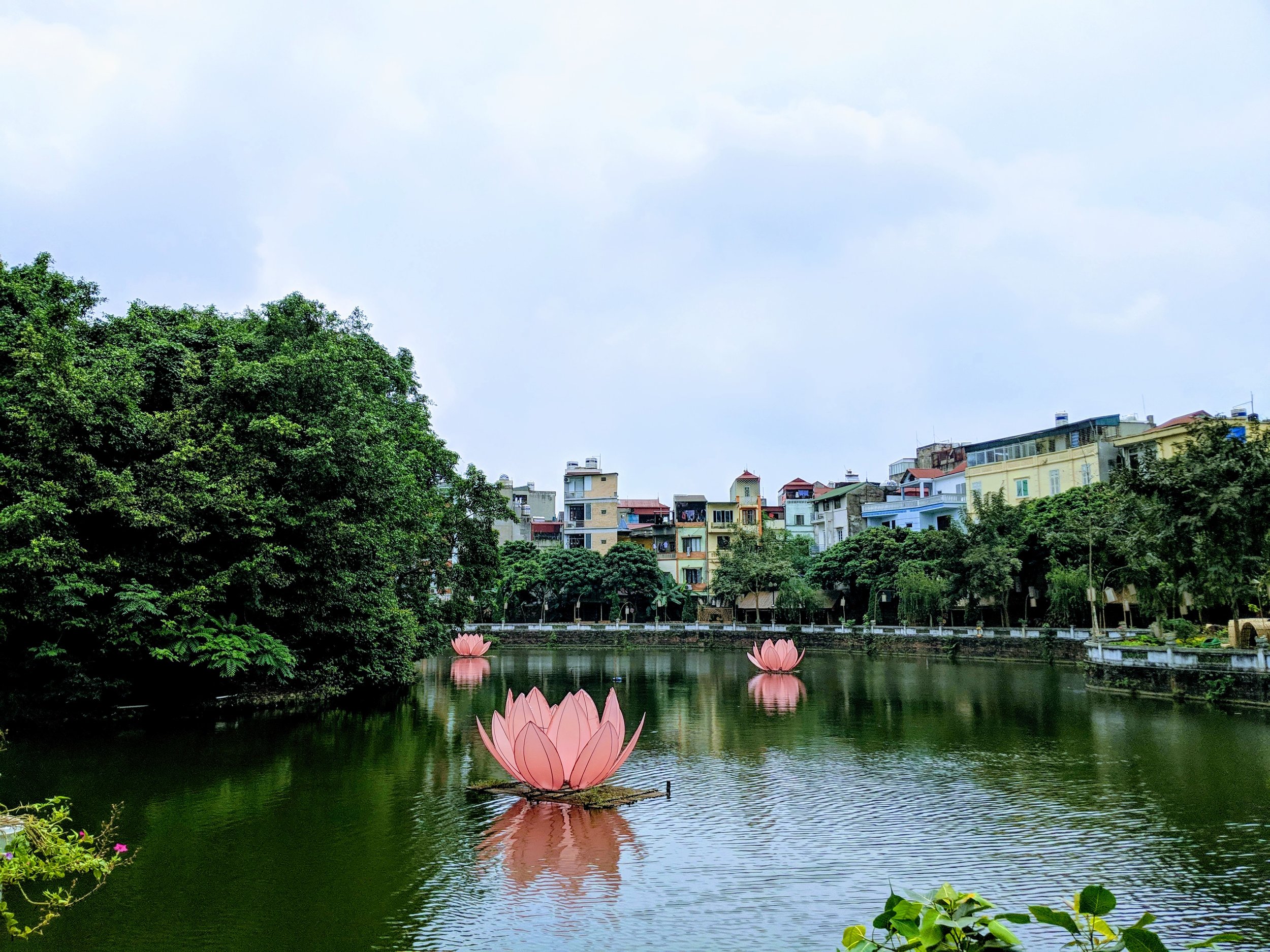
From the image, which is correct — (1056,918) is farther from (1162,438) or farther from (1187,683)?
(1162,438)

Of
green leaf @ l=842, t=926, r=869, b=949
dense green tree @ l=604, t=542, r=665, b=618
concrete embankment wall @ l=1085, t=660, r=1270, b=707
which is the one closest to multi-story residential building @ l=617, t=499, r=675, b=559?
dense green tree @ l=604, t=542, r=665, b=618

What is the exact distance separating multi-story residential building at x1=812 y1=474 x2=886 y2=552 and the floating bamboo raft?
145 ft

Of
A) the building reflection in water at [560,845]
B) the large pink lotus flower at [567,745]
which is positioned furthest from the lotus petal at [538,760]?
the building reflection in water at [560,845]

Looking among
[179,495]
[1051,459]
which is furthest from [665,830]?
[1051,459]

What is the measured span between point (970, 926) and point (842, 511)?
55189mm

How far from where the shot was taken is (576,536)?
6244 centimetres

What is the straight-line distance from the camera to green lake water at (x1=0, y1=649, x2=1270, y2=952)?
738 centimetres

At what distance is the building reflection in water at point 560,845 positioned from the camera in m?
8.44

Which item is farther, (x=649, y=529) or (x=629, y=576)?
(x=649, y=529)

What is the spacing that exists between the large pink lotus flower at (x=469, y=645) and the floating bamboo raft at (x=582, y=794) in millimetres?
28056

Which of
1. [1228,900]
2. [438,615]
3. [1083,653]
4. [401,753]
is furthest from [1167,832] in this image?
[1083,653]

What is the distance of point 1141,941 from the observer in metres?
3.10

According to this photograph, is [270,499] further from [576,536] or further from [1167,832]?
[576,536]

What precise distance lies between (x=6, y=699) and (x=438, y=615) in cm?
1264
